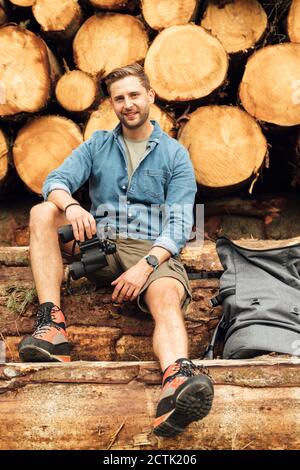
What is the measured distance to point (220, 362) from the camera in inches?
84.3

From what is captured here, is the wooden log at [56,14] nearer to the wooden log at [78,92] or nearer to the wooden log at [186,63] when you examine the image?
the wooden log at [78,92]

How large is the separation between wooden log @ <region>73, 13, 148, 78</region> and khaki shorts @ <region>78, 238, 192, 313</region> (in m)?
1.36

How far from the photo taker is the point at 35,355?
2.30 metres

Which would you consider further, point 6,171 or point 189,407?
point 6,171

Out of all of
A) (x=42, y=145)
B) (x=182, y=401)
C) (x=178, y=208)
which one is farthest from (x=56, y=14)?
(x=182, y=401)

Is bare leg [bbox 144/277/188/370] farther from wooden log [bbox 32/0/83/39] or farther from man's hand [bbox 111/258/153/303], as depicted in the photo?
wooden log [bbox 32/0/83/39]

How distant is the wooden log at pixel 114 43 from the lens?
372cm

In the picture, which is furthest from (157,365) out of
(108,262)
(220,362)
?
(108,262)

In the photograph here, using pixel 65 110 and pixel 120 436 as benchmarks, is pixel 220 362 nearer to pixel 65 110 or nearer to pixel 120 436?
pixel 120 436

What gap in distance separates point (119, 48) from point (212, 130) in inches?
30.4

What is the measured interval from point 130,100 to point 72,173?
44 cm

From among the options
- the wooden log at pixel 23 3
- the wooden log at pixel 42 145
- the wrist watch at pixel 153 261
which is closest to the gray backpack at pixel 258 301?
the wrist watch at pixel 153 261

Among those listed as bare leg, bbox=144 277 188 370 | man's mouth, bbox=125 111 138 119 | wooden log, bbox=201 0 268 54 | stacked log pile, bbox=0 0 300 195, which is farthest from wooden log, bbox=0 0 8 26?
bare leg, bbox=144 277 188 370

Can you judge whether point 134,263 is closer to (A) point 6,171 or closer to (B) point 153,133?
(B) point 153,133
